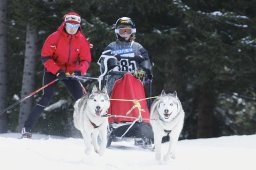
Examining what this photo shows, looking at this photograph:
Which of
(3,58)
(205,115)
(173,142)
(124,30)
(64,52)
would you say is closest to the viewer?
(173,142)

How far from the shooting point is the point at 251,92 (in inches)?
598

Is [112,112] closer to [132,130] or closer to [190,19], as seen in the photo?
[132,130]

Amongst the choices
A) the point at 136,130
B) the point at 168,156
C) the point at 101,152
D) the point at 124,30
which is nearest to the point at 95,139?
the point at 101,152

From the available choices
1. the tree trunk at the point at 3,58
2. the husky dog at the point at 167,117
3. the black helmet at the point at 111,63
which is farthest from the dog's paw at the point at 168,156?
the tree trunk at the point at 3,58

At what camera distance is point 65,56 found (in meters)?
7.70

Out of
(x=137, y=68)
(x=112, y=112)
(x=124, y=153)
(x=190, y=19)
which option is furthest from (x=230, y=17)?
(x=124, y=153)

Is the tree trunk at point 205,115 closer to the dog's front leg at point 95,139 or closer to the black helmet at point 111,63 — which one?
the black helmet at point 111,63

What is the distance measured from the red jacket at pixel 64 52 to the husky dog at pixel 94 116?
144 centimetres

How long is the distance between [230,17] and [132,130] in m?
4.55

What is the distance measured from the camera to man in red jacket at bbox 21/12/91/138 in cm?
753

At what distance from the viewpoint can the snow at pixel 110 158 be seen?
17.9ft

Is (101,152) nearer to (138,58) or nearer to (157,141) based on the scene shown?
(157,141)

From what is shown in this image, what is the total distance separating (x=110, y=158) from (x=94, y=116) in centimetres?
78

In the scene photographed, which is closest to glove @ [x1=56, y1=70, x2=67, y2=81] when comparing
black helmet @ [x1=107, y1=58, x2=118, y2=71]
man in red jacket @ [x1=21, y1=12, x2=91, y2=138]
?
man in red jacket @ [x1=21, y1=12, x2=91, y2=138]
